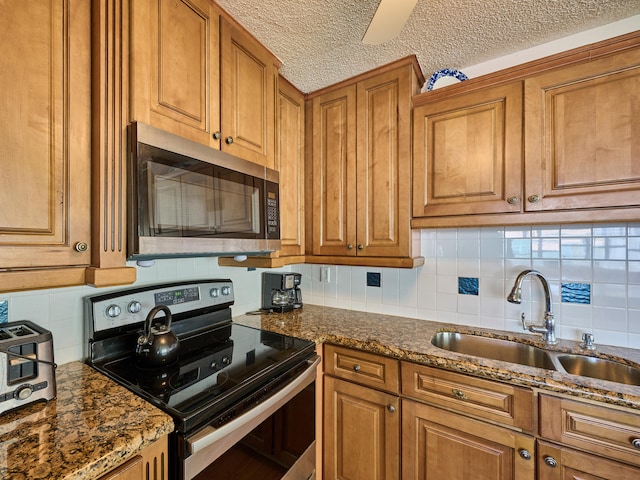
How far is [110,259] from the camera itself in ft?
2.79

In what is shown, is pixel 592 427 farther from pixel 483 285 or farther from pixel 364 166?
pixel 364 166

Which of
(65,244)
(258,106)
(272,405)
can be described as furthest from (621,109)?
(65,244)

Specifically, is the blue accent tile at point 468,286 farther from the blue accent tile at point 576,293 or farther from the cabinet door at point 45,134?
the cabinet door at point 45,134

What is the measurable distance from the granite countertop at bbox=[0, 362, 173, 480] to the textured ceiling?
1.52 metres

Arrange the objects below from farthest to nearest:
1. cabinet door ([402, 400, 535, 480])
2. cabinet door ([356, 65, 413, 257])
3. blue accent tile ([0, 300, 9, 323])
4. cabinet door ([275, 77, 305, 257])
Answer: cabinet door ([275, 77, 305, 257]), cabinet door ([356, 65, 413, 257]), cabinet door ([402, 400, 535, 480]), blue accent tile ([0, 300, 9, 323])

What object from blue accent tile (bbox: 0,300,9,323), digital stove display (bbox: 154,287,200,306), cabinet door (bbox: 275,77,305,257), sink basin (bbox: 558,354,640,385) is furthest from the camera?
cabinet door (bbox: 275,77,305,257)

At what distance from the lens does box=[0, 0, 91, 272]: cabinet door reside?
712 mm

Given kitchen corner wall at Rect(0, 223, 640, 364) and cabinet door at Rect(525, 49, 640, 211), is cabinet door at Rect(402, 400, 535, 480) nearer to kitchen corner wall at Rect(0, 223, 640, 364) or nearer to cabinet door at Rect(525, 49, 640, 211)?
kitchen corner wall at Rect(0, 223, 640, 364)

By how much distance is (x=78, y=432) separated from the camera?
69 cm

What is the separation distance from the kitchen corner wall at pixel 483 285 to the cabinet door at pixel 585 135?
32 centimetres

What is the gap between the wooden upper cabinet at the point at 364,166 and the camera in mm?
1529

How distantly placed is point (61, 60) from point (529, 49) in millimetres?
2036

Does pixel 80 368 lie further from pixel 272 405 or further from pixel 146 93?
pixel 146 93

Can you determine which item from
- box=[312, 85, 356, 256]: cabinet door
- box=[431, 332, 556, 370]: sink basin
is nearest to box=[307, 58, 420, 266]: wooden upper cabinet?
box=[312, 85, 356, 256]: cabinet door
